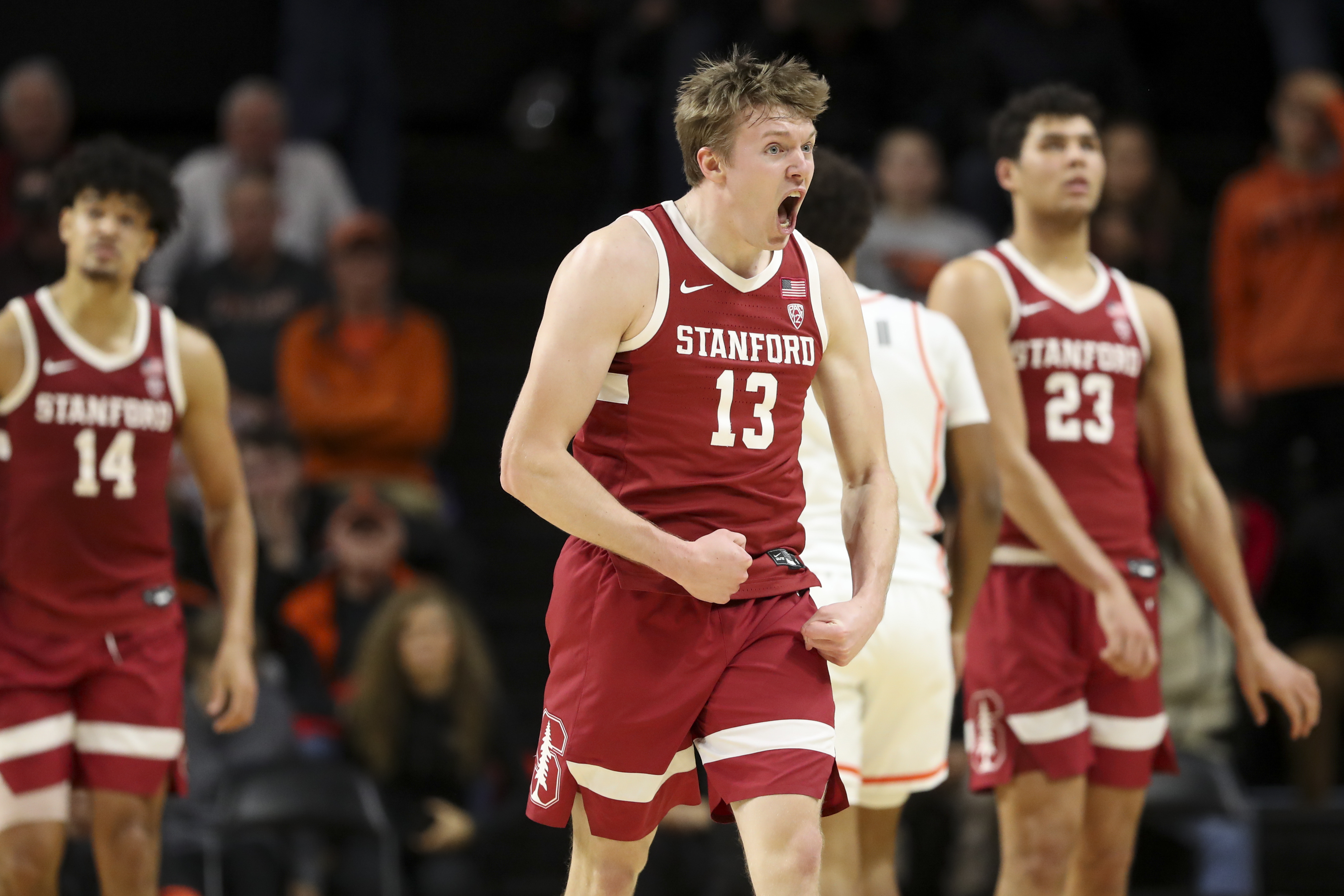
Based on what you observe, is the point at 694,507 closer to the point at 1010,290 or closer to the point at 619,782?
the point at 619,782

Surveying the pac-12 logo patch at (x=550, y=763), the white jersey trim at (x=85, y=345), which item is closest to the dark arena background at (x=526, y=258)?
the white jersey trim at (x=85, y=345)

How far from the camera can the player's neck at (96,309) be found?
528 centimetres

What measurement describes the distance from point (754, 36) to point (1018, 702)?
5505 mm

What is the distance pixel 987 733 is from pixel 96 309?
2993 millimetres

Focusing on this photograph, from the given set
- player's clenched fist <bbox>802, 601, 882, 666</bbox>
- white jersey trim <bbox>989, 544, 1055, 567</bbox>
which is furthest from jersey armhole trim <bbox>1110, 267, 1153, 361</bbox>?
player's clenched fist <bbox>802, 601, 882, 666</bbox>

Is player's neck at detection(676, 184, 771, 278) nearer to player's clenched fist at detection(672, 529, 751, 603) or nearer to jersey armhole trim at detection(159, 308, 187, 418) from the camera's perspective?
player's clenched fist at detection(672, 529, 751, 603)

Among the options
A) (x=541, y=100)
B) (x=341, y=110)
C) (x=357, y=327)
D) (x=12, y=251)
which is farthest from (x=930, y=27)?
(x=12, y=251)

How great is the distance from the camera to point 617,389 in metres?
3.92

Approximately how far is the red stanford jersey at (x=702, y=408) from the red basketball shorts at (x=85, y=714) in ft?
6.19

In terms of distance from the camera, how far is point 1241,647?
5410mm

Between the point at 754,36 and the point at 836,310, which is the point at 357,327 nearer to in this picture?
the point at 754,36

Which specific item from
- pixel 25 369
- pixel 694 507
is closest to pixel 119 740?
pixel 25 369

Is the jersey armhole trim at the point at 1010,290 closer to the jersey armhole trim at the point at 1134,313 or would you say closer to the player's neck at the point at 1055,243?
the player's neck at the point at 1055,243

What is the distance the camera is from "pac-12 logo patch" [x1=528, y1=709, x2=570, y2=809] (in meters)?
3.97
